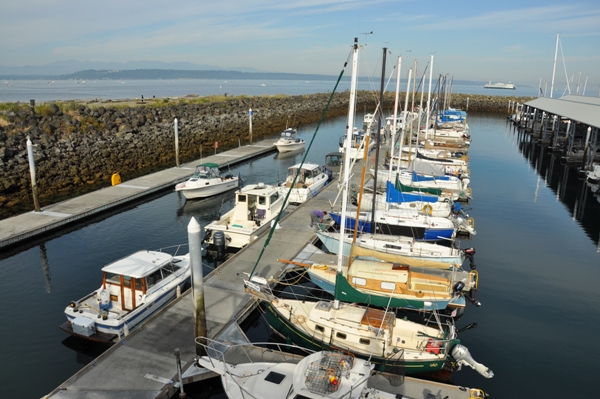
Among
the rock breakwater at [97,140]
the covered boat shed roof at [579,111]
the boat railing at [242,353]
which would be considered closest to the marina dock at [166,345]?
the boat railing at [242,353]

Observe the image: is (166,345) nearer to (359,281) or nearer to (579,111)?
(359,281)

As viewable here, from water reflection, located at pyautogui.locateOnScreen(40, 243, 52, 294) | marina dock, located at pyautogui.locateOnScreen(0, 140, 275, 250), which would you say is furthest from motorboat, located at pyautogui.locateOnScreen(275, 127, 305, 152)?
water reflection, located at pyautogui.locateOnScreen(40, 243, 52, 294)

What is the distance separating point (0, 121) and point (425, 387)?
5391 centimetres

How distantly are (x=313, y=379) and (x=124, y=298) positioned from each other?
8451 mm

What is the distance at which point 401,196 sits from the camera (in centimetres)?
2712

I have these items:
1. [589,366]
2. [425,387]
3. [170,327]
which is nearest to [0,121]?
[170,327]

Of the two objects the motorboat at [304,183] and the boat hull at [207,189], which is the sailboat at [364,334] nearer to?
the motorboat at [304,183]

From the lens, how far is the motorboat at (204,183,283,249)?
2369cm

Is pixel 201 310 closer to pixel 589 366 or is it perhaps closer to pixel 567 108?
pixel 589 366

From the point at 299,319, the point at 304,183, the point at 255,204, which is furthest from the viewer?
the point at 304,183

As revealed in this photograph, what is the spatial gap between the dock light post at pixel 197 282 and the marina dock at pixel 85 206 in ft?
51.6

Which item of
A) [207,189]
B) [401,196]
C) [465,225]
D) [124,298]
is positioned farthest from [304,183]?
[124,298]

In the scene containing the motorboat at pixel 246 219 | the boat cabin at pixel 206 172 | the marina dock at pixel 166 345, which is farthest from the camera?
the boat cabin at pixel 206 172

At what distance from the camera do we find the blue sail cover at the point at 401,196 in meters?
26.7
